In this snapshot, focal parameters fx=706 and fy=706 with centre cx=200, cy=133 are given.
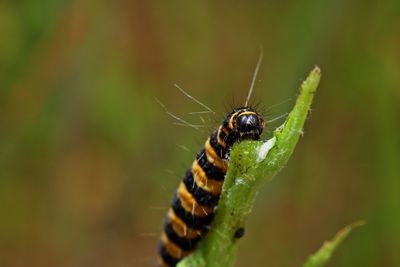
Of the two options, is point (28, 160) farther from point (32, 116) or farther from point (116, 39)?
point (116, 39)

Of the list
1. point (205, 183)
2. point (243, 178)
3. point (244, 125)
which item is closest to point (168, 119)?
point (205, 183)

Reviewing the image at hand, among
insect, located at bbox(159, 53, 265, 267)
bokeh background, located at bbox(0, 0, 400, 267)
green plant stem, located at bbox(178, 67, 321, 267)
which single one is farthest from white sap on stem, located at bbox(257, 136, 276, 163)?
bokeh background, located at bbox(0, 0, 400, 267)

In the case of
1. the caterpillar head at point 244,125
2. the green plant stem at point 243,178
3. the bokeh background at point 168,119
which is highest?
the bokeh background at point 168,119

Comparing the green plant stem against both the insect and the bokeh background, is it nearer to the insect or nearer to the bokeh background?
the insect

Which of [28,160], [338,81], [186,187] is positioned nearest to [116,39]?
[28,160]

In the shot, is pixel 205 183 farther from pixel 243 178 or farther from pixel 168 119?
pixel 168 119

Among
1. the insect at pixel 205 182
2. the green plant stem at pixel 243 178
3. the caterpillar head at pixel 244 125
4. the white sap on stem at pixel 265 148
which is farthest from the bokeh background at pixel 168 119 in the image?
the white sap on stem at pixel 265 148

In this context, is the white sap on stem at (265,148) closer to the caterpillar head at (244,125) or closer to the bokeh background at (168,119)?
the caterpillar head at (244,125)
